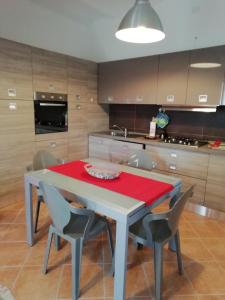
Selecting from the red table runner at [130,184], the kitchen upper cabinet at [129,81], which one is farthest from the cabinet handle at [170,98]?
the red table runner at [130,184]

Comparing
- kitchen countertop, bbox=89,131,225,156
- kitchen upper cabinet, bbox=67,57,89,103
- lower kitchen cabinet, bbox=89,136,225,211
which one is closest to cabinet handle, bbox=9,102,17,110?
kitchen upper cabinet, bbox=67,57,89,103

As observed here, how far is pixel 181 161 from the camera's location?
9.52ft

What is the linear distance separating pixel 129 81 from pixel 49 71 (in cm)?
125

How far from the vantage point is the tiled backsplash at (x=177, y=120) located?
3076mm

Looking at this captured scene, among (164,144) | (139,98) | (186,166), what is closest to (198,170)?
(186,166)

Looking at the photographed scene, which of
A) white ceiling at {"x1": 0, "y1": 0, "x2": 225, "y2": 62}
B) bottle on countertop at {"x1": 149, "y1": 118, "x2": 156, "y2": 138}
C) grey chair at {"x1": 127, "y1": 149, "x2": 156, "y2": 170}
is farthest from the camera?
bottle on countertop at {"x1": 149, "y1": 118, "x2": 156, "y2": 138}

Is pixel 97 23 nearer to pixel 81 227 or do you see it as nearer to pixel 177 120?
pixel 177 120

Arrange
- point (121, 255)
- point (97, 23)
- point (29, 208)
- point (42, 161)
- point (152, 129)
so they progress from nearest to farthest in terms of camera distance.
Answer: point (121, 255) < point (29, 208) < point (42, 161) < point (97, 23) < point (152, 129)

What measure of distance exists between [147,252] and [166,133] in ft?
6.60

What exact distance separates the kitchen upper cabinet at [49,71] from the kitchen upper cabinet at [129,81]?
749 millimetres

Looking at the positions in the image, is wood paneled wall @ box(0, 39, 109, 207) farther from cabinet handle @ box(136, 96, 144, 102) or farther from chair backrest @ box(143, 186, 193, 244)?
chair backrest @ box(143, 186, 193, 244)

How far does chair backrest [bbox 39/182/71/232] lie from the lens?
147 cm

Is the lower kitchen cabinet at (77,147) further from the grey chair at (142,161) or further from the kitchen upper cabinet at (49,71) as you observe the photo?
the grey chair at (142,161)

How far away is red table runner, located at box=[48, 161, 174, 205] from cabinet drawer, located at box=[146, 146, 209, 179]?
1.12m
